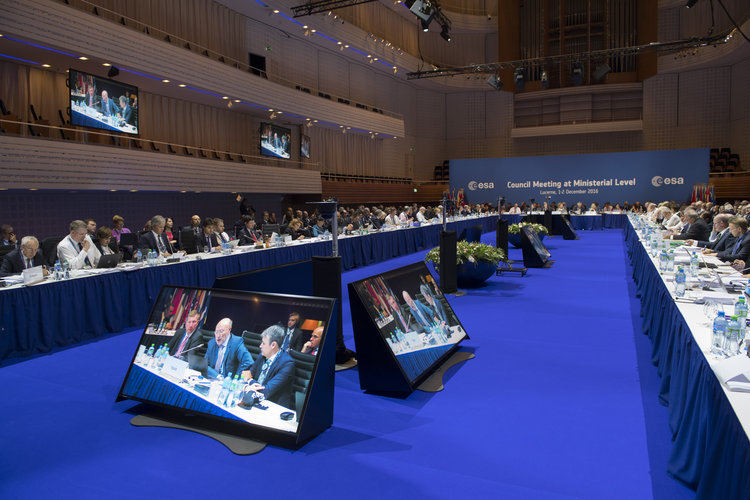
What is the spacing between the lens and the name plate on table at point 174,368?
313 cm

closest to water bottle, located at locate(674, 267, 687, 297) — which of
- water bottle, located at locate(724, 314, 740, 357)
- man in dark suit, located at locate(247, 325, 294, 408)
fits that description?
water bottle, located at locate(724, 314, 740, 357)

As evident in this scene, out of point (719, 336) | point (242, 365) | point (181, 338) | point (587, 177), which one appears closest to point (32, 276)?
point (181, 338)

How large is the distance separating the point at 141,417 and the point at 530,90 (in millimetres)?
25520

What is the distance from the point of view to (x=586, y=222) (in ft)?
62.7

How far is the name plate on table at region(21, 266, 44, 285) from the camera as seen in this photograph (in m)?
4.65

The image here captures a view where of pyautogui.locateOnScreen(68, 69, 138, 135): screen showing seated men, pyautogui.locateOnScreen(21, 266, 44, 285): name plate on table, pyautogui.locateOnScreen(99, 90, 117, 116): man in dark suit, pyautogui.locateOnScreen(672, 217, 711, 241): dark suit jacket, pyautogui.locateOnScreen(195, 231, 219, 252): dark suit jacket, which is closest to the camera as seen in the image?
pyautogui.locateOnScreen(21, 266, 44, 285): name plate on table

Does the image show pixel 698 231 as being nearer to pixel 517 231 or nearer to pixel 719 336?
pixel 517 231

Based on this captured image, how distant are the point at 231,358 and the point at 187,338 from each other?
392mm

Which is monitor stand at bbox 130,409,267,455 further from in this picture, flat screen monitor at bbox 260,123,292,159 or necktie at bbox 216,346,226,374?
A: flat screen monitor at bbox 260,123,292,159

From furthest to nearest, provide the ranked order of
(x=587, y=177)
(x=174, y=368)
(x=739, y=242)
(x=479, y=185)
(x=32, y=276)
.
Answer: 1. (x=479, y=185)
2. (x=587, y=177)
3. (x=739, y=242)
4. (x=32, y=276)
5. (x=174, y=368)

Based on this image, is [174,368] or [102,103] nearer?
[174,368]

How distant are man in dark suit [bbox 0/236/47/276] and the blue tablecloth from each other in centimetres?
1752

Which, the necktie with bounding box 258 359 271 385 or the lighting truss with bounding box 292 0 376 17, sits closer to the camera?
the necktie with bounding box 258 359 271 385

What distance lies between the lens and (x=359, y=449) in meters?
2.79
